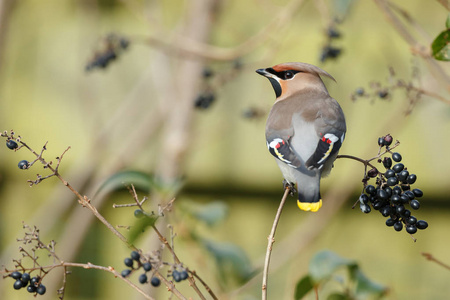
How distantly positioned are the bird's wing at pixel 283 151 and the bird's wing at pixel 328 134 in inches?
1.1

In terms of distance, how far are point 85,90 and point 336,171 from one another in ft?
3.76

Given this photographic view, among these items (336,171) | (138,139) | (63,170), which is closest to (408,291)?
(336,171)

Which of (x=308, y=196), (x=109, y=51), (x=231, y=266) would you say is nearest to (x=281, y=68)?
(x=308, y=196)

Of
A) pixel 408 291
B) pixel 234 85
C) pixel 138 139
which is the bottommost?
pixel 138 139

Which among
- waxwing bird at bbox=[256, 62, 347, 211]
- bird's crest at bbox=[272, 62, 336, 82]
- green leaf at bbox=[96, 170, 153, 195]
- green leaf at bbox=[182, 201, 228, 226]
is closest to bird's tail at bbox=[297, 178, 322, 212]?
waxwing bird at bbox=[256, 62, 347, 211]

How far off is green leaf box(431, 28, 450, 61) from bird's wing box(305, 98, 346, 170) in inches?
7.4

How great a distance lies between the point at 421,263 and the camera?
2734 millimetres

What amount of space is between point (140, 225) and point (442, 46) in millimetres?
586

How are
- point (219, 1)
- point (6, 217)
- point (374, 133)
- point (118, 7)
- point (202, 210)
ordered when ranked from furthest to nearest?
1. point (6, 217)
2. point (118, 7)
3. point (374, 133)
4. point (219, 1)
5. point (202, 210)

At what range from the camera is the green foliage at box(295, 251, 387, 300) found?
110 cm

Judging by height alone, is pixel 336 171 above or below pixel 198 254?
above

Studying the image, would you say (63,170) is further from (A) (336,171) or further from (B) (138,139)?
(A) (336,171)

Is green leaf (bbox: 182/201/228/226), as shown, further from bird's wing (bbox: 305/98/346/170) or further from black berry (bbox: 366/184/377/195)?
black berry (bbox: 366/184/377/195)

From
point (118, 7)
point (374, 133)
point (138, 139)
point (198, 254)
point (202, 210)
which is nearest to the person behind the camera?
point (202, 210)
